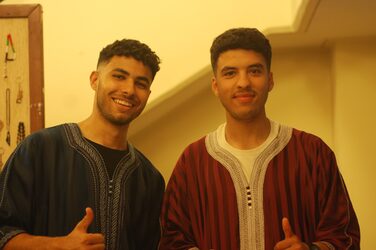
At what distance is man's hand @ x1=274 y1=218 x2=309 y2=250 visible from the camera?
1396mm

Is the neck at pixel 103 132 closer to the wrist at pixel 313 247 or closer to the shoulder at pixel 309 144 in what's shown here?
the shoulder at pixel 309 144

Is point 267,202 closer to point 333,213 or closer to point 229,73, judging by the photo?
point 333,213

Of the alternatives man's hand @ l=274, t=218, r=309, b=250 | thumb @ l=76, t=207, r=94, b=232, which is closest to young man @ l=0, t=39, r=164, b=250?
thumb @ l=76, t=207, r=94, b=232

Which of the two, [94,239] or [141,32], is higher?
[141,32]

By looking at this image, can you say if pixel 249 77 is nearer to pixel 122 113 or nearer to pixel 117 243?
pixel 122 113

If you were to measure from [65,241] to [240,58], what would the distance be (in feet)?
2.73

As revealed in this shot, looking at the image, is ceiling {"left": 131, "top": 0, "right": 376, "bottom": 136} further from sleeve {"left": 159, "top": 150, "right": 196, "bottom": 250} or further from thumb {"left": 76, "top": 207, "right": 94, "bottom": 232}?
thumb {"left": 76, "top": 207, "right": 94, "bottom": 232}

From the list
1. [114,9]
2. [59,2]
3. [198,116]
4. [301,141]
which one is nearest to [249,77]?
[301,141]

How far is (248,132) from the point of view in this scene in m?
1.64

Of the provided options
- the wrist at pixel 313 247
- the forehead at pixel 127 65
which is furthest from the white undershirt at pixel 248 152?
the forehead at pixel 127 65

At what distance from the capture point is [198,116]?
3.14 metres

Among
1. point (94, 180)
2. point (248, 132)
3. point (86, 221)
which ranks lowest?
point (86, 221)

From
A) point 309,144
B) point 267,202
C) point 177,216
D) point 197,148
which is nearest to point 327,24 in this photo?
point 309,144

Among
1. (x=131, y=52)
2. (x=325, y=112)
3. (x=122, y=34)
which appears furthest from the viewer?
(x=325, y=112)
